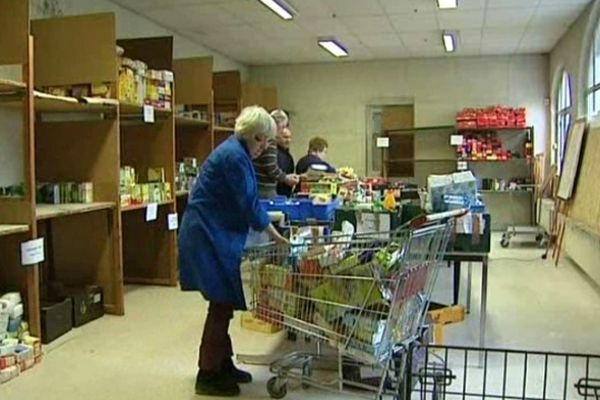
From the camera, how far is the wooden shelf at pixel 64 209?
13.5ft

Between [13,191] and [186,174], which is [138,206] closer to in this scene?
[13,191]

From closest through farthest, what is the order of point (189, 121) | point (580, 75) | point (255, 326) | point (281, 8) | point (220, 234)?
point (220, 234), point (255, 326), point (189, 121), point (281, 8), point (580, 75)

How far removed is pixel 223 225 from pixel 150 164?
2898 millimetres

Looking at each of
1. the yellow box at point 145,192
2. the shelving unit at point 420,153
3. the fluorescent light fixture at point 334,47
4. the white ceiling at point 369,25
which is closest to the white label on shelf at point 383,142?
the shelving unit at point 420,153

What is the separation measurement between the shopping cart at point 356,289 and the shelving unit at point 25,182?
159cm

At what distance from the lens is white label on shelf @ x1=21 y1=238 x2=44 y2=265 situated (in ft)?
12.4

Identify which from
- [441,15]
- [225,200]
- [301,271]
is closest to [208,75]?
[441,15]

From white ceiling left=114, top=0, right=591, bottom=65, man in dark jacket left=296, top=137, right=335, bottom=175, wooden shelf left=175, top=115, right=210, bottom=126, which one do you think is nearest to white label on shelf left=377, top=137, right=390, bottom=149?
white ceiling left=114, top=0, right=591, bottom=65

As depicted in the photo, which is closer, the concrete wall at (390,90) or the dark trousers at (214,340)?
the dark trousers at (214,340)

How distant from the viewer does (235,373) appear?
345cm

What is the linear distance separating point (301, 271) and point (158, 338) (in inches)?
71.1

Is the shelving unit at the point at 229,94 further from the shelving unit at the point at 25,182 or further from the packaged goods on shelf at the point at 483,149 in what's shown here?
the shelving unit at the point at 25,182

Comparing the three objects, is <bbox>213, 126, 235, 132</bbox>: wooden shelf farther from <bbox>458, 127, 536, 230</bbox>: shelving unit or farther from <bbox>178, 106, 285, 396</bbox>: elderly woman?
<bbox>458, 127, 536, 230</bbox>: shelving unit

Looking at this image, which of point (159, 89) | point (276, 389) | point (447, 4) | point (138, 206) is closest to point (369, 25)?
point (447, 4)
